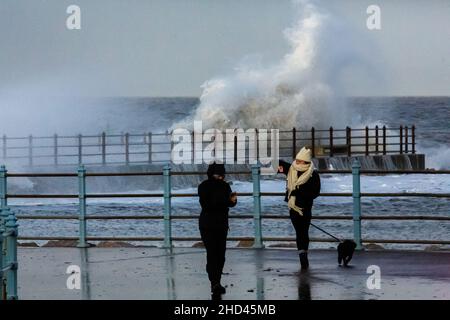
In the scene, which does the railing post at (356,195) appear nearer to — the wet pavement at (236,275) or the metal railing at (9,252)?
the wet pavement at (236,275)

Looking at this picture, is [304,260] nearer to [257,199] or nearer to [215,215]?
[257,199]


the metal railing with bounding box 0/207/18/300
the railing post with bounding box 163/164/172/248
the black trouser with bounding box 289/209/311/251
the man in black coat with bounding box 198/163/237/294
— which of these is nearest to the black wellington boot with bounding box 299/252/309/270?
the black trouser with bounding box 289/209/311/251

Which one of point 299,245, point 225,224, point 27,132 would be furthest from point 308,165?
point 27,132

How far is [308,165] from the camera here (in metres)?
17.0

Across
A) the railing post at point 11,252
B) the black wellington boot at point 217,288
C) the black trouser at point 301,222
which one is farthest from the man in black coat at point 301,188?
the railing post at point 11,252

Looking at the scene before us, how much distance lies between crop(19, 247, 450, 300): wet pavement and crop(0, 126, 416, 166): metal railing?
28.1m

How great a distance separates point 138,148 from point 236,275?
54.3 metres

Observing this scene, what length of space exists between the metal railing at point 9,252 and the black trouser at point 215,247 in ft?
8.74

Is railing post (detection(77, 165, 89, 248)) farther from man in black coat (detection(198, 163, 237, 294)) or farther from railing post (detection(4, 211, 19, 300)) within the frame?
railing post (detection(4, 211, 19, 300))

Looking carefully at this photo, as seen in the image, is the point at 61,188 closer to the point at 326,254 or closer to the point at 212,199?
the point at 326,254

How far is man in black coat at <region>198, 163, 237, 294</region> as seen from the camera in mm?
15062

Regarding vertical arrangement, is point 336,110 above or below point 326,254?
above

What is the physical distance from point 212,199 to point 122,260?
4336 mm

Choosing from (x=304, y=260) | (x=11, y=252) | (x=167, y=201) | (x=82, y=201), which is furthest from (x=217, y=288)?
(x=82, y=201)
